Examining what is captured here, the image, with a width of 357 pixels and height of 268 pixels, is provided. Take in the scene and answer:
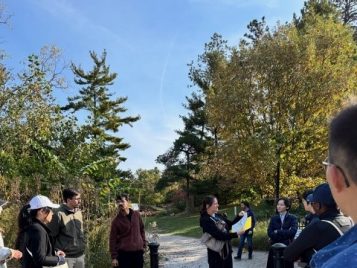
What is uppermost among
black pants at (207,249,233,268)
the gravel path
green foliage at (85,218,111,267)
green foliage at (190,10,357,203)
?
green foliage at (190,10,357,203)

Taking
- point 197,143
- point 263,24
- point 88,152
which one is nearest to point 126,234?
point 88,152

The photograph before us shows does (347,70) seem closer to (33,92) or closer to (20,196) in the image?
(33,92)

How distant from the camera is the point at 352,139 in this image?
1.17 m

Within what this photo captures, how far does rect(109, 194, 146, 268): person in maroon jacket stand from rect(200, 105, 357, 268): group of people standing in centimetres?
142

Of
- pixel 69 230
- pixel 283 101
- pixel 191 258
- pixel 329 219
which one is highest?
pixel 283 101

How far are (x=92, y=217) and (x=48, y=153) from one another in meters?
2.92

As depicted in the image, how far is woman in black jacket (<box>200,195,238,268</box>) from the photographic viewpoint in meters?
6.03

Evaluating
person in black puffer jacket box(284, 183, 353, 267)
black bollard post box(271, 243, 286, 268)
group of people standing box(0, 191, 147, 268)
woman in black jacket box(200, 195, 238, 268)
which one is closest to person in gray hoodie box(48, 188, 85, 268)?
group of people standing box(0, 191, 147, 268)

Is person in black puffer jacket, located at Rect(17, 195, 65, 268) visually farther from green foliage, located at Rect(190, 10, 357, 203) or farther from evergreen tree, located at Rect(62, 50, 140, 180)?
evergreen tree, located at Rect(62, 50, 140, 180)

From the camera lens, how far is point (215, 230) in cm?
600

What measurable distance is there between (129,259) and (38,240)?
2745 mm

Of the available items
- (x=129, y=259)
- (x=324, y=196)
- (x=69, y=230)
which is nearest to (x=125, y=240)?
(x=129, y=259)

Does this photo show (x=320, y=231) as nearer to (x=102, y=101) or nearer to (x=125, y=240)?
(x=125, y=240)

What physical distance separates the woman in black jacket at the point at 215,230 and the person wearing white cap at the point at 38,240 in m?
2.07
